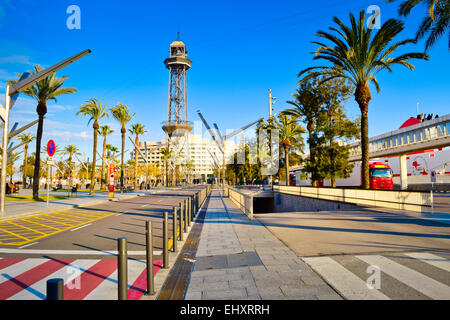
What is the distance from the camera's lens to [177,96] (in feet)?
434

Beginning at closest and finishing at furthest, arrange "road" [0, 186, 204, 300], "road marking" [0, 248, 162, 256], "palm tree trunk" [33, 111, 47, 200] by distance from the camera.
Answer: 1. "road" [0, 186, 204, 300]
2. "road marking" [0, 248, 162, 256]
3. "palm tree trunk" [33, 111, 47, 200]

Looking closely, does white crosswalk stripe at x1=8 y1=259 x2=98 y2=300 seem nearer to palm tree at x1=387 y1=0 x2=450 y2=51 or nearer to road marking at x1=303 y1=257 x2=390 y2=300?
road marking at x1=303 y1=257 x2=390 y2=300

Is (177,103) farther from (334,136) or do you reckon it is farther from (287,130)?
(334,136)

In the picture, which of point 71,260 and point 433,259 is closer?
point 433,259

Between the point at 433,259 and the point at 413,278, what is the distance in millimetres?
1502

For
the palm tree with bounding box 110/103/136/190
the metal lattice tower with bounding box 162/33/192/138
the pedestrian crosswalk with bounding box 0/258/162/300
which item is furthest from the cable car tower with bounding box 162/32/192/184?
the pedestrian crosswalk with bounding box 0/258/162/300

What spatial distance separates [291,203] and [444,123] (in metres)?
28.9

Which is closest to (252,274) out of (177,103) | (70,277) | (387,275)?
(387,275)

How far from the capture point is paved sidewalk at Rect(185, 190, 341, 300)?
4.04 metres

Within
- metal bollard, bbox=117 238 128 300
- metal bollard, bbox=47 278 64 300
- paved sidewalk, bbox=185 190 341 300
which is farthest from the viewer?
paved sidewalk, bbox=185 190 341 300

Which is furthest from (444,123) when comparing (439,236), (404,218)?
(439,236)

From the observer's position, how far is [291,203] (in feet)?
91.7

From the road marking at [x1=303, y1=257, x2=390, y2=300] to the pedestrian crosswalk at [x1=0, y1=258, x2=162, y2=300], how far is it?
112 inches
